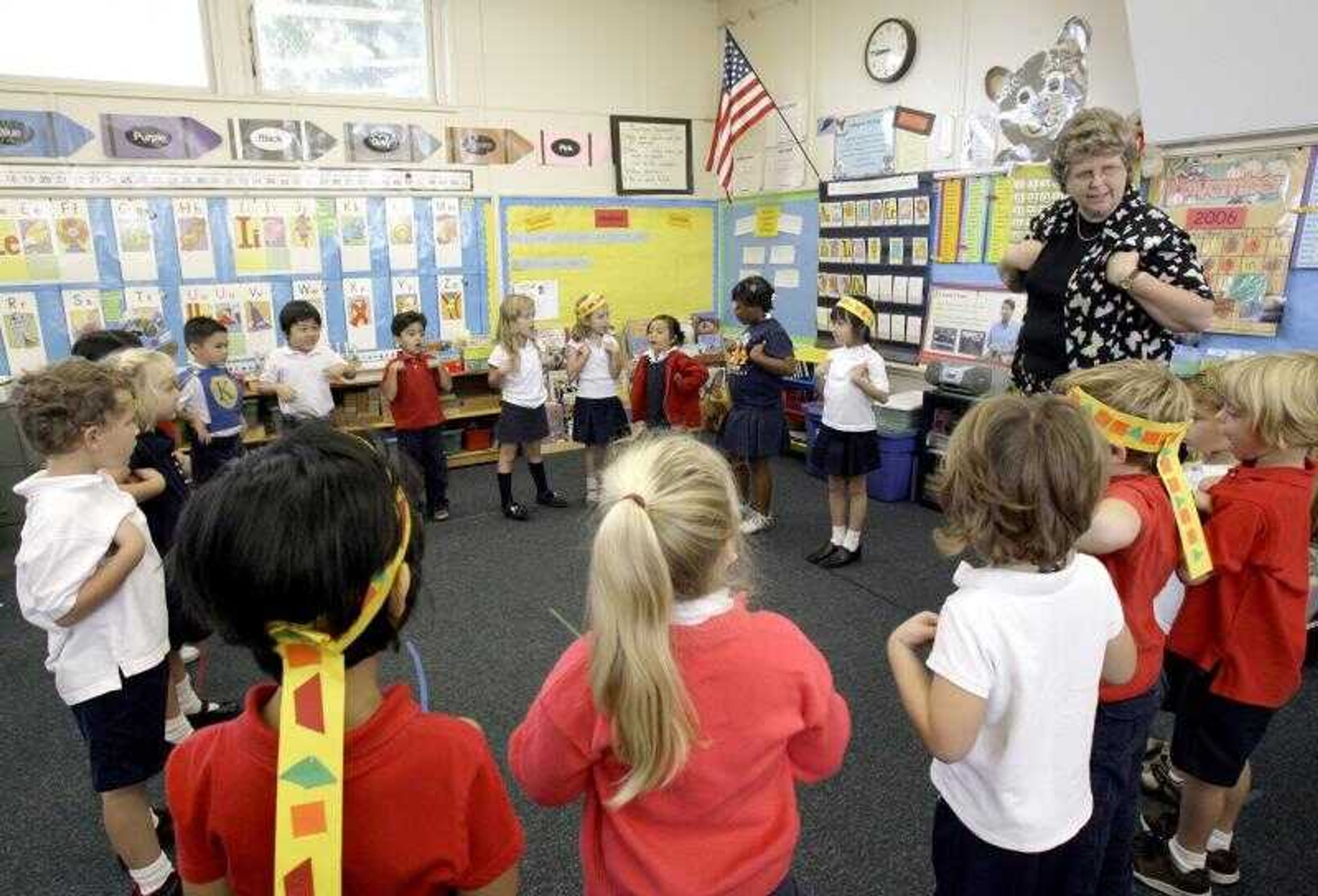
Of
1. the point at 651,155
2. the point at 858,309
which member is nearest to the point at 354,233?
the point at 651,155

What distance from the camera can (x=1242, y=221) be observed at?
318 cm

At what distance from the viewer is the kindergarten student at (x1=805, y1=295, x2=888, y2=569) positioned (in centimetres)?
358

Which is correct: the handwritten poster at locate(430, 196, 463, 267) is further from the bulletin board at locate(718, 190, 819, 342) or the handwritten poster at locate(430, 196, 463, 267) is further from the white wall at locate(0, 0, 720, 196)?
the bulletin board at locate(718, 190, 819, 342)

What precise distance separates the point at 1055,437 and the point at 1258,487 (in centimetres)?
72

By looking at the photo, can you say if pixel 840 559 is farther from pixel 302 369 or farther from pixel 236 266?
pixel 236 266

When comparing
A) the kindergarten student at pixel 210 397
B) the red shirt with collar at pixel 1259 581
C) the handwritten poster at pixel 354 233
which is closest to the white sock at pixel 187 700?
the kindergarten student at pixel 210 397

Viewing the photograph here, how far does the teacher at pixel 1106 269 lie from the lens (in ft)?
5.71

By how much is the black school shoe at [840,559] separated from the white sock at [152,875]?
2645mm

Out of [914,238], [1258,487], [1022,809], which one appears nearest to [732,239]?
[914,238]

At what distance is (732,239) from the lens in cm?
611

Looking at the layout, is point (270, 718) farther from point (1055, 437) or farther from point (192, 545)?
point (1055, 437)

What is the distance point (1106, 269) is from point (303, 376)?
357 cm

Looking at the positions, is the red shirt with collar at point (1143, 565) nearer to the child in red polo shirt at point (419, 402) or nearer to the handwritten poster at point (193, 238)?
the child in red polo shirt at point (419, 402)

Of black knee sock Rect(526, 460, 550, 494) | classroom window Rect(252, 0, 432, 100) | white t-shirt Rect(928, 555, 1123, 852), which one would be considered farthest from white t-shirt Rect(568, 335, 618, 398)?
white t-shirt Rect(928, 555, 1123, 852)
